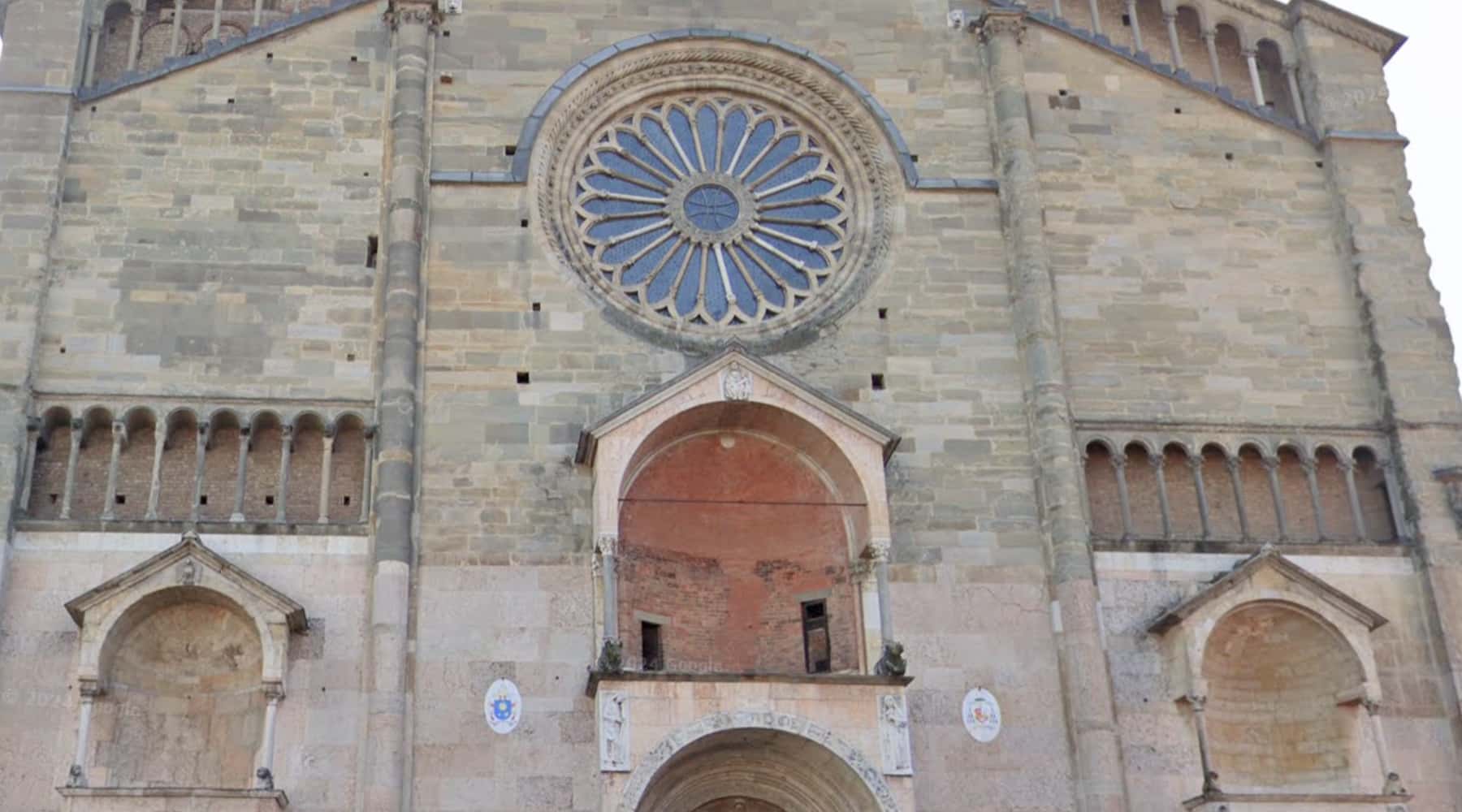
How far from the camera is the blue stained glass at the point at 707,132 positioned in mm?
19328

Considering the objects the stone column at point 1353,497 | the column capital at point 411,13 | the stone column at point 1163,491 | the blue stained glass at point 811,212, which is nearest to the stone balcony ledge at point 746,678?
the stone column at point 1163,491

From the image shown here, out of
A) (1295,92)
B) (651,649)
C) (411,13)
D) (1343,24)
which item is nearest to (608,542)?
(651,649)

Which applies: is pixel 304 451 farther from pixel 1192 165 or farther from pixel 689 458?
pixel 1192 165

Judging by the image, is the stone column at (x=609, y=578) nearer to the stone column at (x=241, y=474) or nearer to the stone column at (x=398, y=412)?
the stone column at (x=398, y=412)

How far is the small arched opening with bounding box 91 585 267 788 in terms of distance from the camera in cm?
1577

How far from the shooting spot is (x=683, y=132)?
19.5 metres

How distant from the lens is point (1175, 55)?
20.5 m

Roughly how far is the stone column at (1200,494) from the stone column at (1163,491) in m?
0.28

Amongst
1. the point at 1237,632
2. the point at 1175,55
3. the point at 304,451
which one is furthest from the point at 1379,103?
the point at 304,451

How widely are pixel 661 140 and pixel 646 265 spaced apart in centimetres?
159

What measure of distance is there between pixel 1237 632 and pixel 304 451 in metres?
9.38

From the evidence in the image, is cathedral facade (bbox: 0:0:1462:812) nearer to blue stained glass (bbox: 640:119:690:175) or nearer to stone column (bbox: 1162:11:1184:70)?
blue stained glass (bbox: 640:119:690:175)

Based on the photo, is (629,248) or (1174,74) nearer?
(629,248)

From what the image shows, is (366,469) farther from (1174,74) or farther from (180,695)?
(1174,74)
